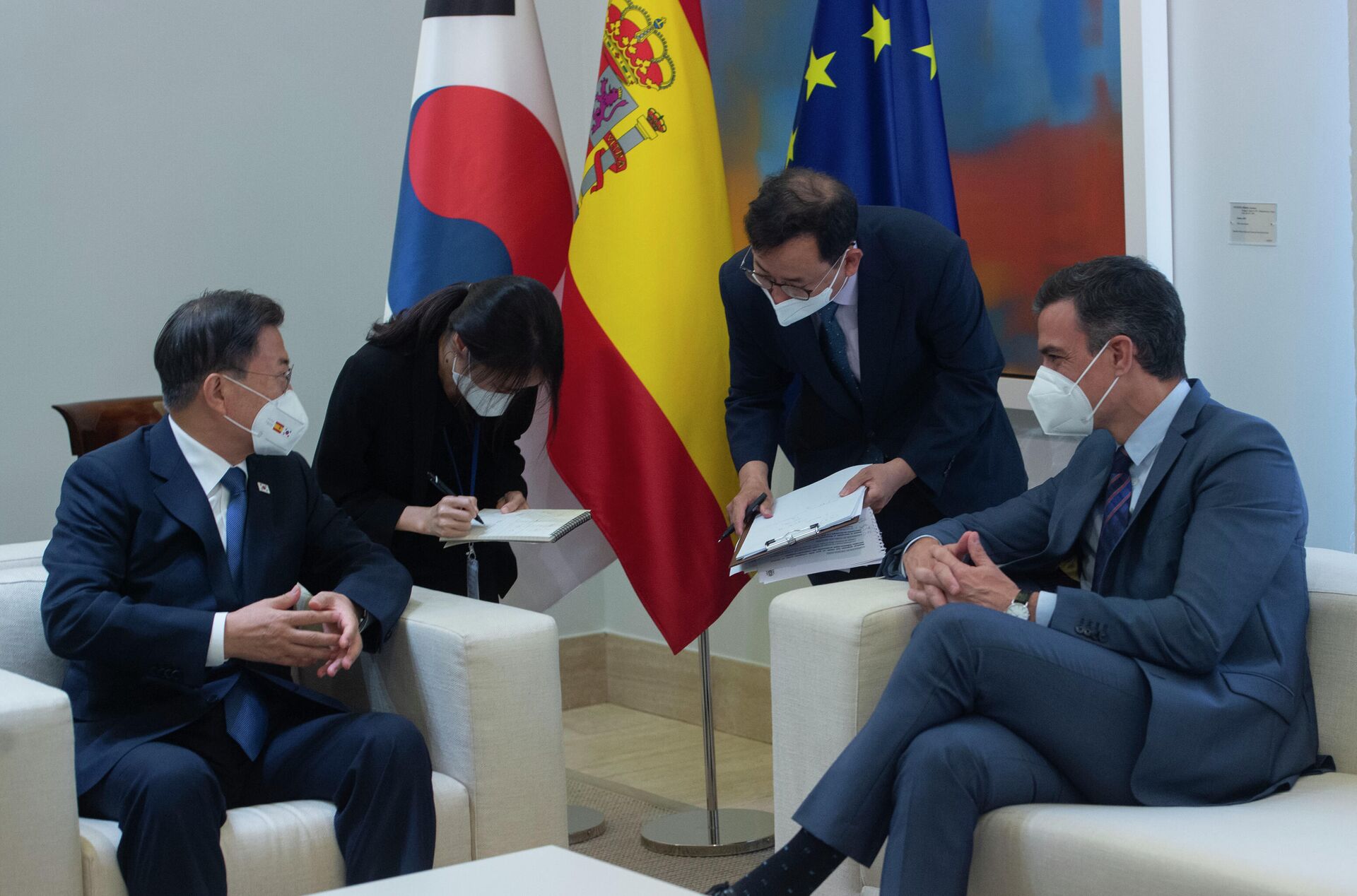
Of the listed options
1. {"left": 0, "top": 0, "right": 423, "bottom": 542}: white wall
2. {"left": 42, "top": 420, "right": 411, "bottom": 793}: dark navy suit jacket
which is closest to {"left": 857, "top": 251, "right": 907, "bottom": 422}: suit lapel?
{"left": 42, "top": 420, "right": 411, "bottom": 793}: dark navy suit jacket

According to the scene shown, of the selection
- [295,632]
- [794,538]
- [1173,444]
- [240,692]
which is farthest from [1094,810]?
[240,692]

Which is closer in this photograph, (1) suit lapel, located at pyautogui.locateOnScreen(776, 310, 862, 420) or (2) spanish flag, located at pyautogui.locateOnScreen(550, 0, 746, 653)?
(1) suit lapel, located at pyautogui.locateOnScreen(776, 310, 862, 420)

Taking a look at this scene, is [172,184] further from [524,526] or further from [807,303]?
[807,303]

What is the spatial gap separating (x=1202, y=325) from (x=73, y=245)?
2.93 metres

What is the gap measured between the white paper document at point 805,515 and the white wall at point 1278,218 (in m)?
0.93

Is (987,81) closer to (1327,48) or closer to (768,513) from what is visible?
(1327,48)

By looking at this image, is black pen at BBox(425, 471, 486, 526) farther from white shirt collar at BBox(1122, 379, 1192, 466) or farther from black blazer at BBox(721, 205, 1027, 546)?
white shirt collar at BBox(1122, 379, 1192, 466)

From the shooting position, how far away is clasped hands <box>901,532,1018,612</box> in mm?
2406

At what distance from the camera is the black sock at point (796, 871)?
2.20 m

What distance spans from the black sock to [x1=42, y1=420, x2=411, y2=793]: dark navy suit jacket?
79cm

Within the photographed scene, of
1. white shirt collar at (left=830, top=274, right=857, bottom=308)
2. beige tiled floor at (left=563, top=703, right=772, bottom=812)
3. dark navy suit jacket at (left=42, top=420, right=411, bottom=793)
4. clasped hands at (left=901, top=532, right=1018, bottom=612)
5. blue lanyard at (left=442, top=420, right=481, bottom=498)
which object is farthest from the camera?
beige tiled floor at (left=563, top=703, right=772, bottom=812)

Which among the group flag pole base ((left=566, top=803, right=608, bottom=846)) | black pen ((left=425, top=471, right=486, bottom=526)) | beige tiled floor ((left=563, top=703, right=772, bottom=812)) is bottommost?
beige tiled floor ((left=563, top=703, right=772, bottom=812))

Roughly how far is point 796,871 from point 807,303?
1.11 m

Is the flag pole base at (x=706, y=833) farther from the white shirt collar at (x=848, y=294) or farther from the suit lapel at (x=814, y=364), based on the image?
the white shirt collar at (x=848, y=294)
